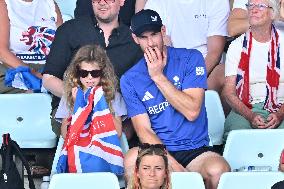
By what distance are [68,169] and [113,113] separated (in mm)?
502

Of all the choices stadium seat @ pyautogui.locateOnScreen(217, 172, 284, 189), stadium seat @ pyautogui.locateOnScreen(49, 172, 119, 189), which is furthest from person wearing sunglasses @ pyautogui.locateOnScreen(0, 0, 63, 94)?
stadium seat @ pyautogui.locateOnScreen(217, 172, 284, 189)

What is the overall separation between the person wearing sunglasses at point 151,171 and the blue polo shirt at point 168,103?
0.81 metres

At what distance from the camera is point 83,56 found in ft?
20.8

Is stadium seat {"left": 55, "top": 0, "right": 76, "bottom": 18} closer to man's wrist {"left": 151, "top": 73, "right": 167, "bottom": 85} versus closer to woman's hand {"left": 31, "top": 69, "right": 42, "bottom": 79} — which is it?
woman's hand {"left": 31, "top": 69, "right": 42, "bottom": 79}

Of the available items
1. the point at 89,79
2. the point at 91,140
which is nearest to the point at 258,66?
the point at 89,79

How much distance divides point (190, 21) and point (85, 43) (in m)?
1.15

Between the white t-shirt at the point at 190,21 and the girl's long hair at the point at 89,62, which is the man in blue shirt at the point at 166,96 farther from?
the white t-shirt at the point at 190,21

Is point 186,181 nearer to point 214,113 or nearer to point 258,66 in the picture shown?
point 214,113

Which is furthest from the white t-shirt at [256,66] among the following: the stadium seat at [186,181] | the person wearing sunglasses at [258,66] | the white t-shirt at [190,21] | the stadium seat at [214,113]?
the stadium seat at [186,181]

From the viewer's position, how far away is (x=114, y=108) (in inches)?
251

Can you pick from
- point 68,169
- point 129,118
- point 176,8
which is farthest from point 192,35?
point 68,169

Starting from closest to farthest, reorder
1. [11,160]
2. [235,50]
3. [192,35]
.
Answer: [11,160]
[235,50]
[192,35]

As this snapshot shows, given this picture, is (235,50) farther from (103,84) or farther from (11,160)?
(11,160)

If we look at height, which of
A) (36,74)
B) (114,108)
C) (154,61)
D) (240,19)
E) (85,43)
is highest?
(240,19)
